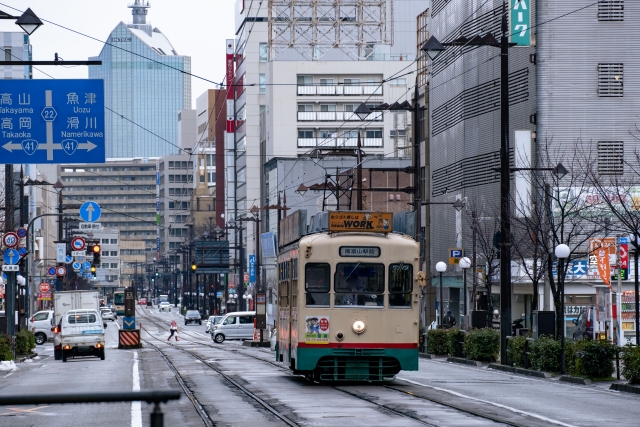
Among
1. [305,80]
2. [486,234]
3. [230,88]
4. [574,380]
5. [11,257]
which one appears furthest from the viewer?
[230,88]

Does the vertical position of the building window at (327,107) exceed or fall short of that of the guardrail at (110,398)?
it exceeds it

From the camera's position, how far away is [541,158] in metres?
49.9

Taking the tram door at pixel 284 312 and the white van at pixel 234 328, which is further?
the white van at pixel 234 328

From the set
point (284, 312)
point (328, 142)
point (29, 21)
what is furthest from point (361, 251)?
point (328, 142)

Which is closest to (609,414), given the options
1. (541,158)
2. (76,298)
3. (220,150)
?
(541,158)

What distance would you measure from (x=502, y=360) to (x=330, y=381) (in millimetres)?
8758

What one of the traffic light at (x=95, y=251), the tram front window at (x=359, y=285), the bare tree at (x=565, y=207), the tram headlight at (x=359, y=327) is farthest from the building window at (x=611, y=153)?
the tram headlight at (x=359, y=327)

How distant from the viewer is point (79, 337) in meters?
41.9

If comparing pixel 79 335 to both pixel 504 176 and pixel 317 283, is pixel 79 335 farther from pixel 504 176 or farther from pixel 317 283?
pixel 317 283

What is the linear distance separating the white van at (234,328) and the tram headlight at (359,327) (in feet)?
150

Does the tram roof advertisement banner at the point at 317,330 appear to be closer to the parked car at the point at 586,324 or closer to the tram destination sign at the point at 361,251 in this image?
the tram destination sign at the point at 361,251

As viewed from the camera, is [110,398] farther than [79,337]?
No

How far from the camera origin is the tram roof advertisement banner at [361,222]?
73.7 ft

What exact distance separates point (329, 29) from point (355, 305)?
101m
